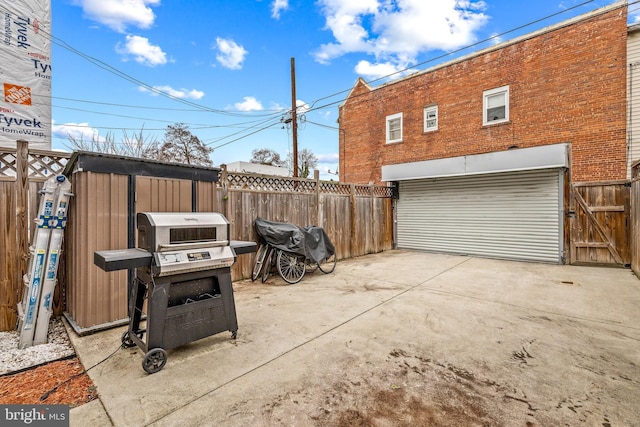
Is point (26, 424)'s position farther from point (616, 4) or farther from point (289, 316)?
point (616, 4)

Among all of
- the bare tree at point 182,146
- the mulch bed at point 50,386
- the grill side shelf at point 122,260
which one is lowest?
the mulch bed at point 50,386

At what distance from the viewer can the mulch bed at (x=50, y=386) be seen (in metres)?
2.12

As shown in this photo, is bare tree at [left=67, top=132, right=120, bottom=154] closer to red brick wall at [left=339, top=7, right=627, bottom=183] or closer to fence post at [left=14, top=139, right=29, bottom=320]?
fence post at [left=14, top=139, right=29, bottom=320]

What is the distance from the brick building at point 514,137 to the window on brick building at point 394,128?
387 mm

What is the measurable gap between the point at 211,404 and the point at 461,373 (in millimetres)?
2052

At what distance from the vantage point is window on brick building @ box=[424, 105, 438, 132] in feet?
35.8

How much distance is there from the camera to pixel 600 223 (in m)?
6.96

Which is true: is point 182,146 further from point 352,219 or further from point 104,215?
point 104,215

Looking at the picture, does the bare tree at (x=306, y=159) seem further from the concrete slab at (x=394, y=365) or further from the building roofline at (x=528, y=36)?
the concrete slab at (x=394, y=365)

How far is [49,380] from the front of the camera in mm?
2367

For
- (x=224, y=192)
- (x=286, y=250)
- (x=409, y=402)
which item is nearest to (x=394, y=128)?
(x=286, y=250)

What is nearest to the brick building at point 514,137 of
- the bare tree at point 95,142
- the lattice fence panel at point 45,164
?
the lattice fence panel at point 45,164

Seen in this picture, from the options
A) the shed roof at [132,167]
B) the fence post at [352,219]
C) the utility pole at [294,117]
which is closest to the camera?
the shed roof at [132,167]

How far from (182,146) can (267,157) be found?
43.7 ft
